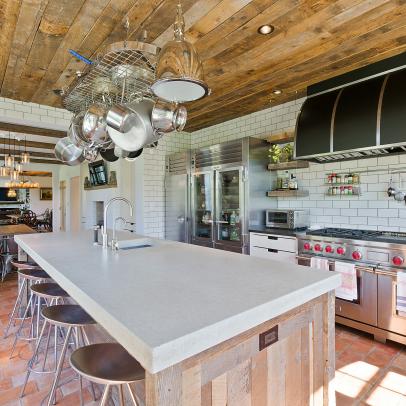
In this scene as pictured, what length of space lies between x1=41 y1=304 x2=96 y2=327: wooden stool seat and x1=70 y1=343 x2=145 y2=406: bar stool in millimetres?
401

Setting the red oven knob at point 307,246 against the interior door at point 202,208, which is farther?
the interior door at point 202,208

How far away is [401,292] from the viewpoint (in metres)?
2.47

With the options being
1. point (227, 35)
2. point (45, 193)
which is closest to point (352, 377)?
point (227, 35)

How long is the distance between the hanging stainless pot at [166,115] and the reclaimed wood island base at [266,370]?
154cm

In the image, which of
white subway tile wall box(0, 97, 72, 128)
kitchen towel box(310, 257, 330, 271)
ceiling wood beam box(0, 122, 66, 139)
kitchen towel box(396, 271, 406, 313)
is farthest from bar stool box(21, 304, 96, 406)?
ceiling wood beam box(0, 122, 66, 139)

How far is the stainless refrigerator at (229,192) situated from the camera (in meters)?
3.80

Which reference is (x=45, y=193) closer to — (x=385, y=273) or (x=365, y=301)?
(x=365, y=301)

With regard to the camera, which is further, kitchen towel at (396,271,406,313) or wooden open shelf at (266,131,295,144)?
wooden open shelf at (266,131,295,144)

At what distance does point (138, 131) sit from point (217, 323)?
5.76 feet

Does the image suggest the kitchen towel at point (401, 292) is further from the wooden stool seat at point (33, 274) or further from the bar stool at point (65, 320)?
the wooden stool seat at point (33, 274)

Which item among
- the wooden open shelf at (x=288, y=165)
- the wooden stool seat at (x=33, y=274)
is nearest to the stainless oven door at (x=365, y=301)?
the wooden open shelf at (x=288, y=165)

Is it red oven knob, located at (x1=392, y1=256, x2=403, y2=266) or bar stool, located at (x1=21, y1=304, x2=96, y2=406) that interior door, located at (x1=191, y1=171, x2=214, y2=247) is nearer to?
red oven knob, located at (x1=392, y1=256, x2=403, y2=266)

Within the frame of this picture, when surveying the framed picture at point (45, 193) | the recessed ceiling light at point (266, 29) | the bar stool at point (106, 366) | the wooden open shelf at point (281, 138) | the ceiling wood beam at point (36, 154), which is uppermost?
the recessed ceiling light at point (266, 29)

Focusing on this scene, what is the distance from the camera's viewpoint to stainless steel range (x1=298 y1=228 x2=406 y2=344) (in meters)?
2.53
